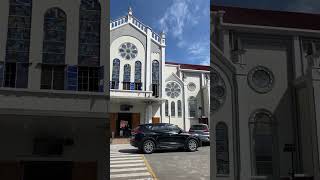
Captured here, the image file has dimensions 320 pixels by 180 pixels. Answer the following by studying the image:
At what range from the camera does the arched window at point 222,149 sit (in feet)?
2.49

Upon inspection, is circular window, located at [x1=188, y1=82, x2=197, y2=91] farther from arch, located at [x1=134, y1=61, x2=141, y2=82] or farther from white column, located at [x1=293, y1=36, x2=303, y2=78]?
white column, located at [x1=293, y1=36, x2=303, y2=78]

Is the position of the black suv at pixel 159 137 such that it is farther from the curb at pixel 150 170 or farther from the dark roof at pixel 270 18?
the dark roof at pixel 270 18

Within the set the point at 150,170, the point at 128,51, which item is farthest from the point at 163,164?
the point at 128,51

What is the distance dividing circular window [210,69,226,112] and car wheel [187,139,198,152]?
9 cm

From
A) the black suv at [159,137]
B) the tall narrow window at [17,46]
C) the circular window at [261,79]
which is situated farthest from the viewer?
the circular window at [261,79]

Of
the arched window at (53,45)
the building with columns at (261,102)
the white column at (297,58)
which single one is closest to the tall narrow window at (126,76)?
the arched window at (53,45)

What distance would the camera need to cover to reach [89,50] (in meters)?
0.60

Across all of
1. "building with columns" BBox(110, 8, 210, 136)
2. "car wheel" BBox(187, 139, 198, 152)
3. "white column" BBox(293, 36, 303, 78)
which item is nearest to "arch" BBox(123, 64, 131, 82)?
"building with columns" BBox(110, 8, 210, 136)

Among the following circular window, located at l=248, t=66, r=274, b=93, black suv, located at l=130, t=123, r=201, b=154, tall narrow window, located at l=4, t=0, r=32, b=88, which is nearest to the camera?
tall narrow window, located at l=4, t=0, r=32, b=88

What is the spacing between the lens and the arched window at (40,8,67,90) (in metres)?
0.58

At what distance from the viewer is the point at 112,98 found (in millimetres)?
638

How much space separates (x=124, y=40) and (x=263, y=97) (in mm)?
348

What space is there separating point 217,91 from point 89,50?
32 centimetres

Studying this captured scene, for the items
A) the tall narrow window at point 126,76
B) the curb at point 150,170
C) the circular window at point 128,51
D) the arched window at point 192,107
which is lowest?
the curb at point 150,170
